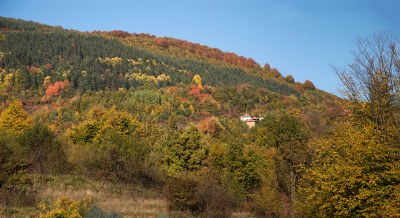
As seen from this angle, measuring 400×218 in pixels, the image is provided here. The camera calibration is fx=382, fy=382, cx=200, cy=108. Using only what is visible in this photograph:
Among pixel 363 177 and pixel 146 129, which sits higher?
pixel 146 129

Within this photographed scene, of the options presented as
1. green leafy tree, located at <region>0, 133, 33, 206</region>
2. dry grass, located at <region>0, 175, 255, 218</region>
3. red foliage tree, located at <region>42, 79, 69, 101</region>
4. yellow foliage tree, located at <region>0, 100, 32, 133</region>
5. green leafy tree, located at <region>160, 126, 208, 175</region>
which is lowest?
dry grass, located at <region>0, 175, 255, 218</region>

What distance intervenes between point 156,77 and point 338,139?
454 ft

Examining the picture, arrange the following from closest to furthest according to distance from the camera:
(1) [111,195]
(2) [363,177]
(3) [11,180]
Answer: (2) [363,177] < (3) [11,180] < (1) [111,195]

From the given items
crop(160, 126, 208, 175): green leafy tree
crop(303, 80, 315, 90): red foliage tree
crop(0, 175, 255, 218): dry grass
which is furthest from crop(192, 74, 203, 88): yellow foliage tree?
crop(0, 175, 255, 218): dry grass

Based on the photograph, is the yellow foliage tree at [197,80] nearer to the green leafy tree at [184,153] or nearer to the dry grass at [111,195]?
the green leafy tree at [184,153]

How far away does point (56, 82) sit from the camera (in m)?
126

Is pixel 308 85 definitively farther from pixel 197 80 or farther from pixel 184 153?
pixel 184 153

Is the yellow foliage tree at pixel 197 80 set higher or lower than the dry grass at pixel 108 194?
higher

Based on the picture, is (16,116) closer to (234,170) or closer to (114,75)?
(234,170)

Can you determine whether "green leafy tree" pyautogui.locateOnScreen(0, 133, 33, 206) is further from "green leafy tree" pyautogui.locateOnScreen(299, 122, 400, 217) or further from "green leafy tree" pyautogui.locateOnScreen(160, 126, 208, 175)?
"green leafy tree" pyautogui.locateOnScreen(160, 126, 208, 175)

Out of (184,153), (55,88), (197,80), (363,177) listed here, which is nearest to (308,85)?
(197,80)

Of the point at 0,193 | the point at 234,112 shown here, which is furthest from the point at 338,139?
the point at 234,112

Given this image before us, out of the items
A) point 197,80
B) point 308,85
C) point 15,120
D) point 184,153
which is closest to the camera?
point 184,153

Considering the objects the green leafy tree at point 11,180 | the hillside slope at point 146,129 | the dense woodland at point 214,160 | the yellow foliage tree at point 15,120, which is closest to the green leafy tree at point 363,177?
the dense woodland at point 214,160
